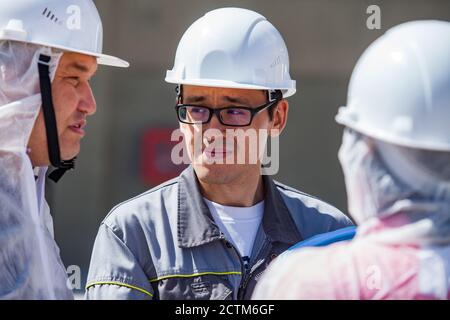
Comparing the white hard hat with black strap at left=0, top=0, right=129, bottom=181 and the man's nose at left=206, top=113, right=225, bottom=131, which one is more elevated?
the white hard hat with black strap at left=0, top=0, right=129, bottom=181

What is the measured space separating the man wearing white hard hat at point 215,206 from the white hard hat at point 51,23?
0.48m

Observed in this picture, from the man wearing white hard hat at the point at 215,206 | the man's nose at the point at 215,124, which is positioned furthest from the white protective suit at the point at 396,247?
the man's nose at the point at 215,124

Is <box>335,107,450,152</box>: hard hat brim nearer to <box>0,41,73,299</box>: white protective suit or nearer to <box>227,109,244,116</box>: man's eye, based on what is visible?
<box>0,41,73,299</box>: white protective suit

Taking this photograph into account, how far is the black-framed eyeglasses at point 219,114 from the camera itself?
3.61m

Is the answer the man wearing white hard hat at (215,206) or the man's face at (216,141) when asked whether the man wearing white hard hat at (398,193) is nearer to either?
the man wearing white hard hat at (215,206)

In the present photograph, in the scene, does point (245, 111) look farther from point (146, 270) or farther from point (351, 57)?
point (351, 57)

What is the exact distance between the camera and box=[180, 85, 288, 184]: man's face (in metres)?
3.61

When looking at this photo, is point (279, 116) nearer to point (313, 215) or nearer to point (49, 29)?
point (313, 215)

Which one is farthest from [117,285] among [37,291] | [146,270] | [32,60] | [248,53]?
[248,53]

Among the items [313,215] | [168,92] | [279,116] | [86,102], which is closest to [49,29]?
[86,102]

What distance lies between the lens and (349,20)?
944cm

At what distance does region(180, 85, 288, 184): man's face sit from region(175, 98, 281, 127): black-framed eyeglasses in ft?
0.05

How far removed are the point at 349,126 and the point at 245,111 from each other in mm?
1373

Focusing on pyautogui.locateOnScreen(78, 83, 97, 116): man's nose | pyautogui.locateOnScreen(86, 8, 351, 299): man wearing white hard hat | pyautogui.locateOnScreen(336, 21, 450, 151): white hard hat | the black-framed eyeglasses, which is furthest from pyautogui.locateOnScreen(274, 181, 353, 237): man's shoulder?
pyautogui.locateOnScreen(336, 21, 450, 151): white hard hat
